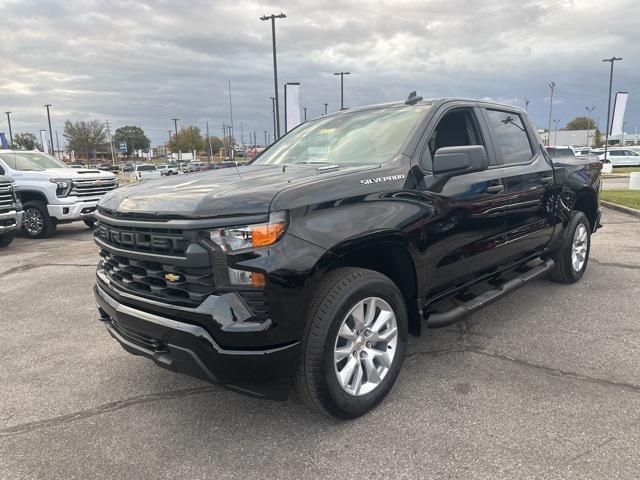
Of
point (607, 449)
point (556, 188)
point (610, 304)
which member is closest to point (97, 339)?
point (607, 449)

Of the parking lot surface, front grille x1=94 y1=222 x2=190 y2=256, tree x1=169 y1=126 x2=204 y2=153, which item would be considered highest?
tree x1=169 y1=126 x2=204 y2=153

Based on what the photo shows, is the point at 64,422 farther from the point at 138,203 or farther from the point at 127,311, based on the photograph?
the point at 138,203

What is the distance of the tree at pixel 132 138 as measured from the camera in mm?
106750

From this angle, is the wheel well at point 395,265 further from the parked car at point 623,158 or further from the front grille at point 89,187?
the parked car at point 623,158

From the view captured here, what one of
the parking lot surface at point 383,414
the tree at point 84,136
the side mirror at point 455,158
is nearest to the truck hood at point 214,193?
the side mirror at point 455,158

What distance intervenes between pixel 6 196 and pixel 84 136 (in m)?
82.1

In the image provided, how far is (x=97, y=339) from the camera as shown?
4305 millimetres

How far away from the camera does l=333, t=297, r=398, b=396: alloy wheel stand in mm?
2760

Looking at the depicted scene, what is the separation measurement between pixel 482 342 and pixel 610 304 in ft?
5.65

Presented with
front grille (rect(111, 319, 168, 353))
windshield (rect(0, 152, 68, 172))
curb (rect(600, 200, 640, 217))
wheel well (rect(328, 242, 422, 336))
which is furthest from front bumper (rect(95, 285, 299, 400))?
curb (rect(600, 200, 640, 217))

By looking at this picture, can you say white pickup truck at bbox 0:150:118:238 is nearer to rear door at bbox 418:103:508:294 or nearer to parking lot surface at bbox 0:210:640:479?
parking lot surface at bbox 0:210:640:479

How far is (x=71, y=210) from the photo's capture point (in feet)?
33.6

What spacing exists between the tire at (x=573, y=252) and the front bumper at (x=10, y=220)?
890 cm

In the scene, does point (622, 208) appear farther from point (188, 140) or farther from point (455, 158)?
point (188, 140)
